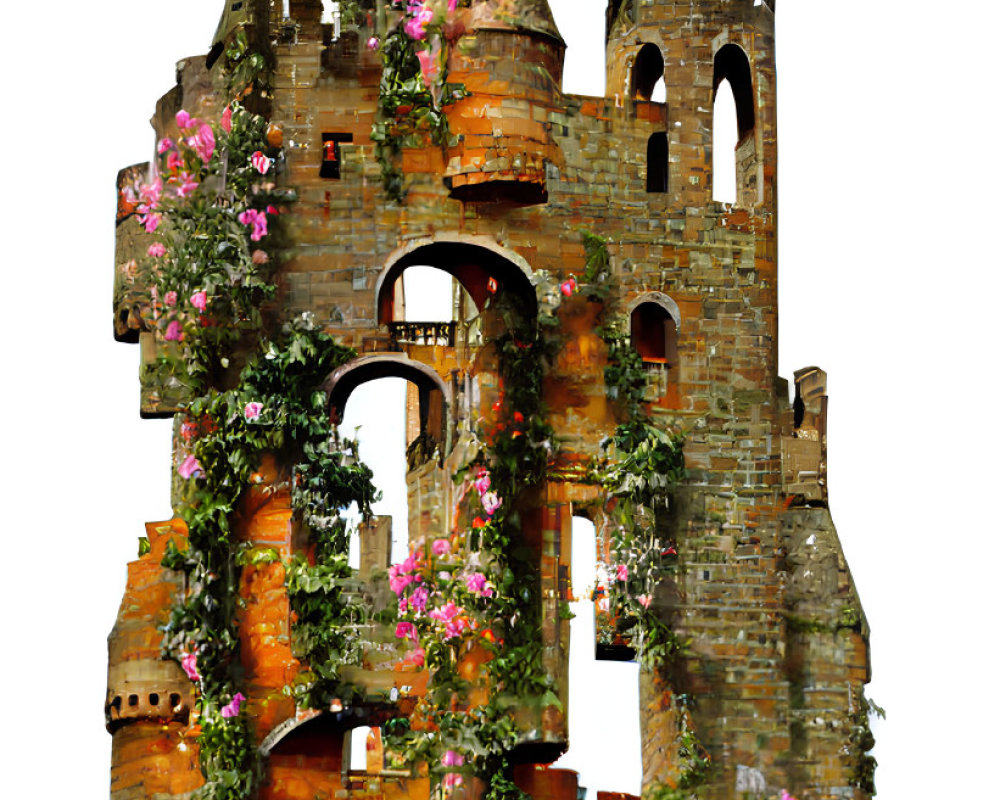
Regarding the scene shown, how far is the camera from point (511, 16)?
3581 cm

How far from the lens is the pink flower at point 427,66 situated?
35.9 meters

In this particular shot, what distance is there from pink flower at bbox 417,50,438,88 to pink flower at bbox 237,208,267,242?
241cm

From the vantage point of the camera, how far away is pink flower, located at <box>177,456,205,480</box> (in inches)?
1379

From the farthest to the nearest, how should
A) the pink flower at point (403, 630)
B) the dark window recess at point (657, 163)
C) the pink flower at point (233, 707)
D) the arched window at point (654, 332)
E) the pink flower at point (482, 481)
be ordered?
the dark window recess at point (657, 163), the arched window at point (654, 332), the pink flower at point (482, 481), the pink flower at point (403, 630), the pink flower at point (233, 707)

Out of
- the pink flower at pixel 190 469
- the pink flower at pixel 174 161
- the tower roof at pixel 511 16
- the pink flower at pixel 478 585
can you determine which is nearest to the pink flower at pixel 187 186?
the pink flower at pixel 174 161

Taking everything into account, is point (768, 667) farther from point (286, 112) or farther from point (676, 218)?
point (286, 112)

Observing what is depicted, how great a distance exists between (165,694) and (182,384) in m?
3.50

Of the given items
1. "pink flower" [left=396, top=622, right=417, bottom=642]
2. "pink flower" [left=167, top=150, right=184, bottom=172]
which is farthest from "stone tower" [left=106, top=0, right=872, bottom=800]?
"pink flower" [left=167, top=150, right=184, bottom=172]

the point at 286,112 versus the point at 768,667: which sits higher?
the point at 286,112

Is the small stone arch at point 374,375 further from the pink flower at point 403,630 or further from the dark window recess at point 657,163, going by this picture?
the dark window recess at point 657,163

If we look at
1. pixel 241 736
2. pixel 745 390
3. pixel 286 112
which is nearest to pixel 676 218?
pixel 745 390

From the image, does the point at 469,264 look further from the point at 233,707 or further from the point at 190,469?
the point at 233,707

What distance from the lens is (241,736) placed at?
34594mm

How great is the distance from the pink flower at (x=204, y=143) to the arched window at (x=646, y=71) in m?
5.06
